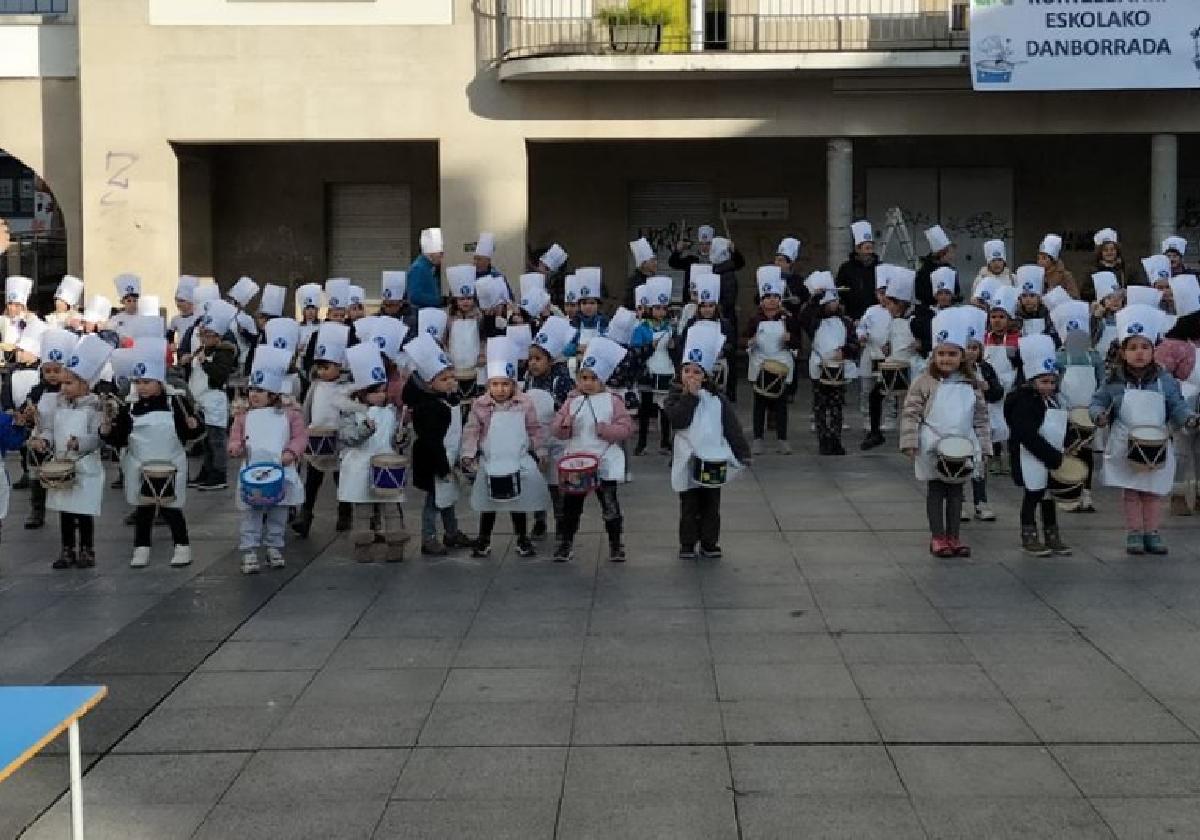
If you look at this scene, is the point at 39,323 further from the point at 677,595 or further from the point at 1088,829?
the point at 1088,829

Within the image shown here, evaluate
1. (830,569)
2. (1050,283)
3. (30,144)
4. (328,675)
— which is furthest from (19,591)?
(30,144)

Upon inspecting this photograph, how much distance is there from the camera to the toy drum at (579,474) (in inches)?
409

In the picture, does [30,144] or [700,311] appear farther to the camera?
[30,144]

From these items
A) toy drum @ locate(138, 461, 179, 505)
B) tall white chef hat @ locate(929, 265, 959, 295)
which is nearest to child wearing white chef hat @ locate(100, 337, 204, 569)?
toy drum @ locate(138, 461, 179, 505)

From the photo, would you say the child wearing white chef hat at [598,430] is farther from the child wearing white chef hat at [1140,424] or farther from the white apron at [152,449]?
the child wearing white chef hat at [1140,424]

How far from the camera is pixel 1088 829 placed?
5.58 meters

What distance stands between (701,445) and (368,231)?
15.5 meters

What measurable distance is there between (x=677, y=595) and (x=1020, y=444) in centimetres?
266

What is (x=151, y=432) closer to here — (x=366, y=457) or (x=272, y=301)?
(x=366, y=457)

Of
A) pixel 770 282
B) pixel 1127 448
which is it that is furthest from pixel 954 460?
pixel 770 282

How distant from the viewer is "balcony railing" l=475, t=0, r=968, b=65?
21.0m

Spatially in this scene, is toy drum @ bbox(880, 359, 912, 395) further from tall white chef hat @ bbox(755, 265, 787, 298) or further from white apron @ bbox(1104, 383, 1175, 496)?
white apron @ bbox(1104, 383, 1175, 496)

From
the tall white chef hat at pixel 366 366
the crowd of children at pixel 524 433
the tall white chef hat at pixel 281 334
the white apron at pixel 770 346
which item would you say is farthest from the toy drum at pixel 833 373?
the tall white chef hat at pixel 366 366

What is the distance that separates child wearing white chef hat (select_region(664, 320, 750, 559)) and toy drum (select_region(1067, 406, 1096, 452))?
2156 mm
